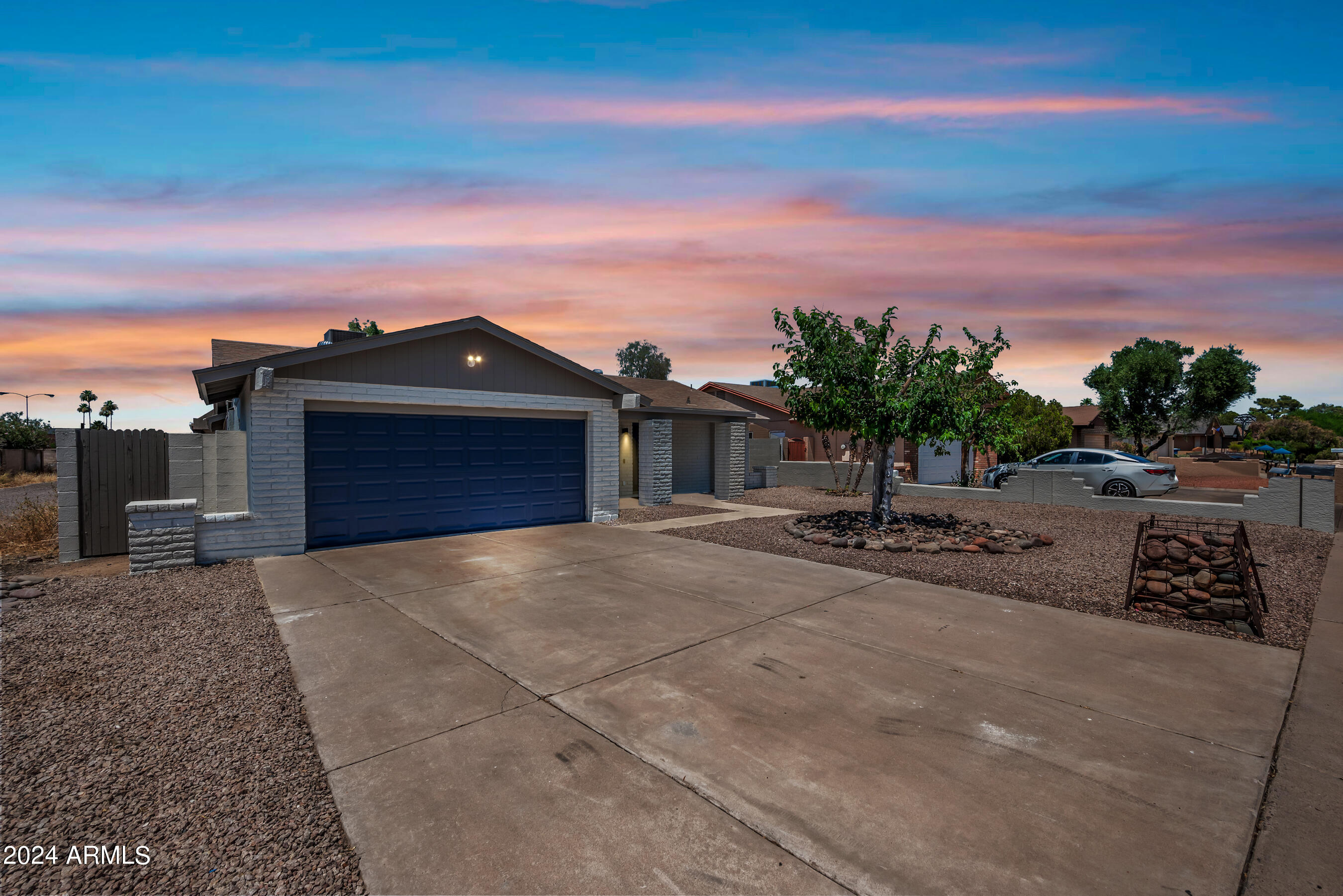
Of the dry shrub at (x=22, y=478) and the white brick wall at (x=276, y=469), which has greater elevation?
the white brick wall at (x=276, y=469)

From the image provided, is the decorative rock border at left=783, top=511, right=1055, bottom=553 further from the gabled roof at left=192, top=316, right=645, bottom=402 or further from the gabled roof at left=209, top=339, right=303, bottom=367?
the gabled roof at left=209, top=339, right=303, bottom=367

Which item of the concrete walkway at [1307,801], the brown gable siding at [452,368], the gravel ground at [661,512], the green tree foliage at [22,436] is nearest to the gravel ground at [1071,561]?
the gravel ground at [661,512]

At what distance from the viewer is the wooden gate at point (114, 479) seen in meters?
9.95

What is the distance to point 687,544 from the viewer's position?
11.3 meters

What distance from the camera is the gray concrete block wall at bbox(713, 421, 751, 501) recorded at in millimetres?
19688

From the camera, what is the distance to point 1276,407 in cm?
10219

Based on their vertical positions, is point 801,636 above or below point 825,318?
below

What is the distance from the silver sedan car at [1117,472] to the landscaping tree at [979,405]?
619 cm

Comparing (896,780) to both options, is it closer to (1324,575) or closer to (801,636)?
(801,636)

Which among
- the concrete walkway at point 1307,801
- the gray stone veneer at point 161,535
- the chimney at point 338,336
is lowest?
the concrete walkway at point 1307,801

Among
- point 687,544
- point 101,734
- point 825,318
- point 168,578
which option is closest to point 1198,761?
point 101,734

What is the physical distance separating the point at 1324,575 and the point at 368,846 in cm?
1251

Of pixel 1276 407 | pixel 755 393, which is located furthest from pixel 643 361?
pixel 1276 407

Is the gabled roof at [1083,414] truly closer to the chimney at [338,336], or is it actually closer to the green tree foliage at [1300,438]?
the green tree foliage at [1300,438]
